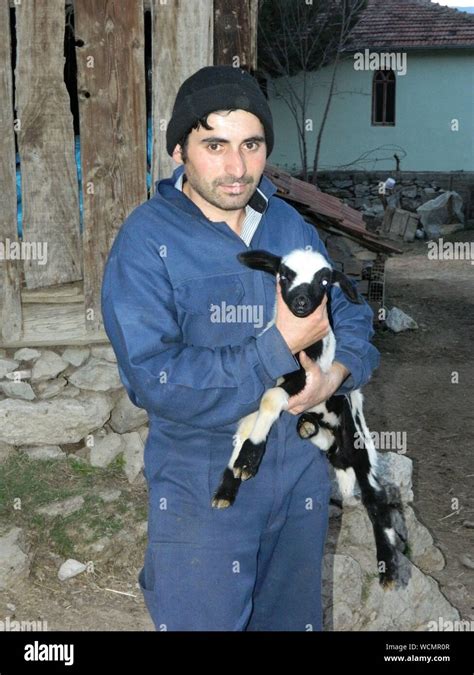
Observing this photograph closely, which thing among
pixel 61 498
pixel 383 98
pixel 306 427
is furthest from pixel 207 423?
pixel 383 98

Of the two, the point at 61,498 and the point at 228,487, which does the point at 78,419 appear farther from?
the point at 228,487

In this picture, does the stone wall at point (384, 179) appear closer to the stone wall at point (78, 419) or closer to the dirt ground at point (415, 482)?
the dirt ground at point (415, 482)

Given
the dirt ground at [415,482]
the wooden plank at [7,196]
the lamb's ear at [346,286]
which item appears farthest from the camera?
the wooden plank at [7,196]

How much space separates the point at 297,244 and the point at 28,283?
273 cm

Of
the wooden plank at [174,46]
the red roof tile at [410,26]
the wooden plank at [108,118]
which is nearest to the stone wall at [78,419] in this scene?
the wooden plank at [108,118]

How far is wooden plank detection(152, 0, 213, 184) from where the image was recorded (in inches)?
209

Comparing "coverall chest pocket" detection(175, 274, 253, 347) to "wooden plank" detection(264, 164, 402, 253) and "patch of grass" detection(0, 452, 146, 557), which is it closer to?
"patch of grass" detection(0, 452, 146, 557)

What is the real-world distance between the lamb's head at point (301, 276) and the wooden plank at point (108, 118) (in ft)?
8.13

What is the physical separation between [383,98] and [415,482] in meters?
19.3

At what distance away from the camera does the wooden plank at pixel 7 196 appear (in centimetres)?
524

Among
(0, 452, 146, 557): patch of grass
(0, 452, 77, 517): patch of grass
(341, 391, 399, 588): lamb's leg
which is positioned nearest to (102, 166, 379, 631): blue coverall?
(341, 391, 399, 588): lamb's leg

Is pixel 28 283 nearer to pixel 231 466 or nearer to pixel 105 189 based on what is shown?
pixel 105 189

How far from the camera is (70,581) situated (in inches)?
200

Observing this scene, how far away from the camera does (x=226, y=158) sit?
2826 millimetres
